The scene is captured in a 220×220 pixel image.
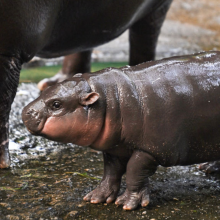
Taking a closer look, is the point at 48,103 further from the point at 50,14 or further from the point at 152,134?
the point at 50,14

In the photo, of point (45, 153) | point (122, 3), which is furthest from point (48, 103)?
point (122, 3)

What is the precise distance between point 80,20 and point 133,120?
1109mm

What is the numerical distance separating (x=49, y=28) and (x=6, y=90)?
459mm

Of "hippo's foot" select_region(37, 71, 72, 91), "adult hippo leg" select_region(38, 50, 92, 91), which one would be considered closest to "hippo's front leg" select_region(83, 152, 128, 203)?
"adult hippo leg" select_region(38, 50, 92, 91)

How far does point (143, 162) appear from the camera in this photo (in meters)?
2.09

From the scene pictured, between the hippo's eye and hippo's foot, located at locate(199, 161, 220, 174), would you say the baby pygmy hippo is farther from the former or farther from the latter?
hippo's foot, located at locate(199, 161, 220, 174)

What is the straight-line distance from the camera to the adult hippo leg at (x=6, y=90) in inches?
95.3

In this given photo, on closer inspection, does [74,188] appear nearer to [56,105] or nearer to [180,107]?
[56,105]

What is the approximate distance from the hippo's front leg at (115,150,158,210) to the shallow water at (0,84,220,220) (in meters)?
0.04

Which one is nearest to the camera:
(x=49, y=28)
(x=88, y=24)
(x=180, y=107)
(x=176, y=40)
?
(x=180, y=107)

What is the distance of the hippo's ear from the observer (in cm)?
199

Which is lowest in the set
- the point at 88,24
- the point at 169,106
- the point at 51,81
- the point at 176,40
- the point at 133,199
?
the point at 176,40

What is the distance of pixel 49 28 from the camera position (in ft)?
8.68

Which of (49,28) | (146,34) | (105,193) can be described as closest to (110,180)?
(105,193)
